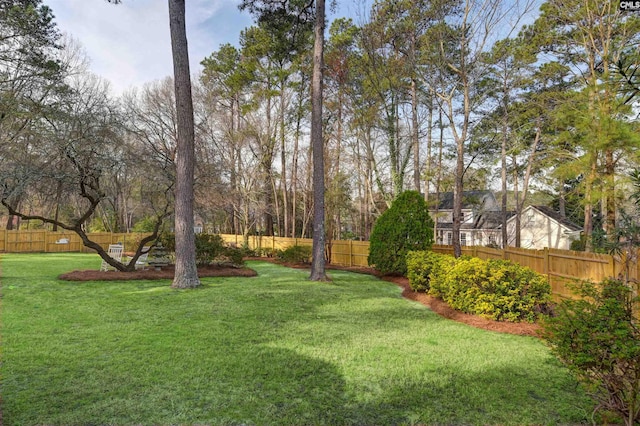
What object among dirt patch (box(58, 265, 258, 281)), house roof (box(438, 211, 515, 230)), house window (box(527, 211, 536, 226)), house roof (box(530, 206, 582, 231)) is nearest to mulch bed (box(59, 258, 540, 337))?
dirt patch (box(58, 265, 258, 281))

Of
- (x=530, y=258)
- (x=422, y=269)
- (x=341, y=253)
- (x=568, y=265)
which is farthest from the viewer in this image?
(x=341, y=253)

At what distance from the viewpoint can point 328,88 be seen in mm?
17812

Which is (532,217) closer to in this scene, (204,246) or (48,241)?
(204,246)

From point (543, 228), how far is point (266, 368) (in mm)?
29509

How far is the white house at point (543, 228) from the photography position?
2591cm

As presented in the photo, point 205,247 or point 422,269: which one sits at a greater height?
point 205,247

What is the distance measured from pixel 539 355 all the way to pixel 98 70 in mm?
21477

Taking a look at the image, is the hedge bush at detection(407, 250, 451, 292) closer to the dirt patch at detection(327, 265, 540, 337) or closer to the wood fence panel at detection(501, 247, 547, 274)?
the dirt patch at detection(327, 265, 540, 337)

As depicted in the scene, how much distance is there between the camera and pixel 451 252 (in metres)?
11.7

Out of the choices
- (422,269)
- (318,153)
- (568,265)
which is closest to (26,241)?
(318,153)

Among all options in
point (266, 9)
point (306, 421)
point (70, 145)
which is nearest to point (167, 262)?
point (70, 145)

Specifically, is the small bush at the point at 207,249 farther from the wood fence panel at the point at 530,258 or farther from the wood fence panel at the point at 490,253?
the wood fence panel at the point at 530,258

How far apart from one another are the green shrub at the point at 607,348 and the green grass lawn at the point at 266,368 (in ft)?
1.54

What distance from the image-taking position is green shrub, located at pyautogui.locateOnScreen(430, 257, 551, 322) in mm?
5750
